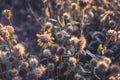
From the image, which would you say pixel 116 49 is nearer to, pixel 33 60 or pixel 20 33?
pixel 33 60

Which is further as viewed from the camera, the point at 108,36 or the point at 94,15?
the point at 94,15

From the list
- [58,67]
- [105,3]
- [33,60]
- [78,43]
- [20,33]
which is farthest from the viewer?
[20,33]

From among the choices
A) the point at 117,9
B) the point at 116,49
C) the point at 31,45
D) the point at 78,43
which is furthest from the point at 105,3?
the point at 78,43

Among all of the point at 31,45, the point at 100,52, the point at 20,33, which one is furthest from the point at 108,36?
the point at 20,33

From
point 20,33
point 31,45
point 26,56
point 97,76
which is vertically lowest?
point 97,76

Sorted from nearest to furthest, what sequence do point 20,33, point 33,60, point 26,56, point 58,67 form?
1. point 33,60
2. point 58,67
3. point 26,56
4. point 20,33

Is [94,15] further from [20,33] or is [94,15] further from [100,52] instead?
[20,33]

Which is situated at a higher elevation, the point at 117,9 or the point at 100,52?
the point at 117,9
